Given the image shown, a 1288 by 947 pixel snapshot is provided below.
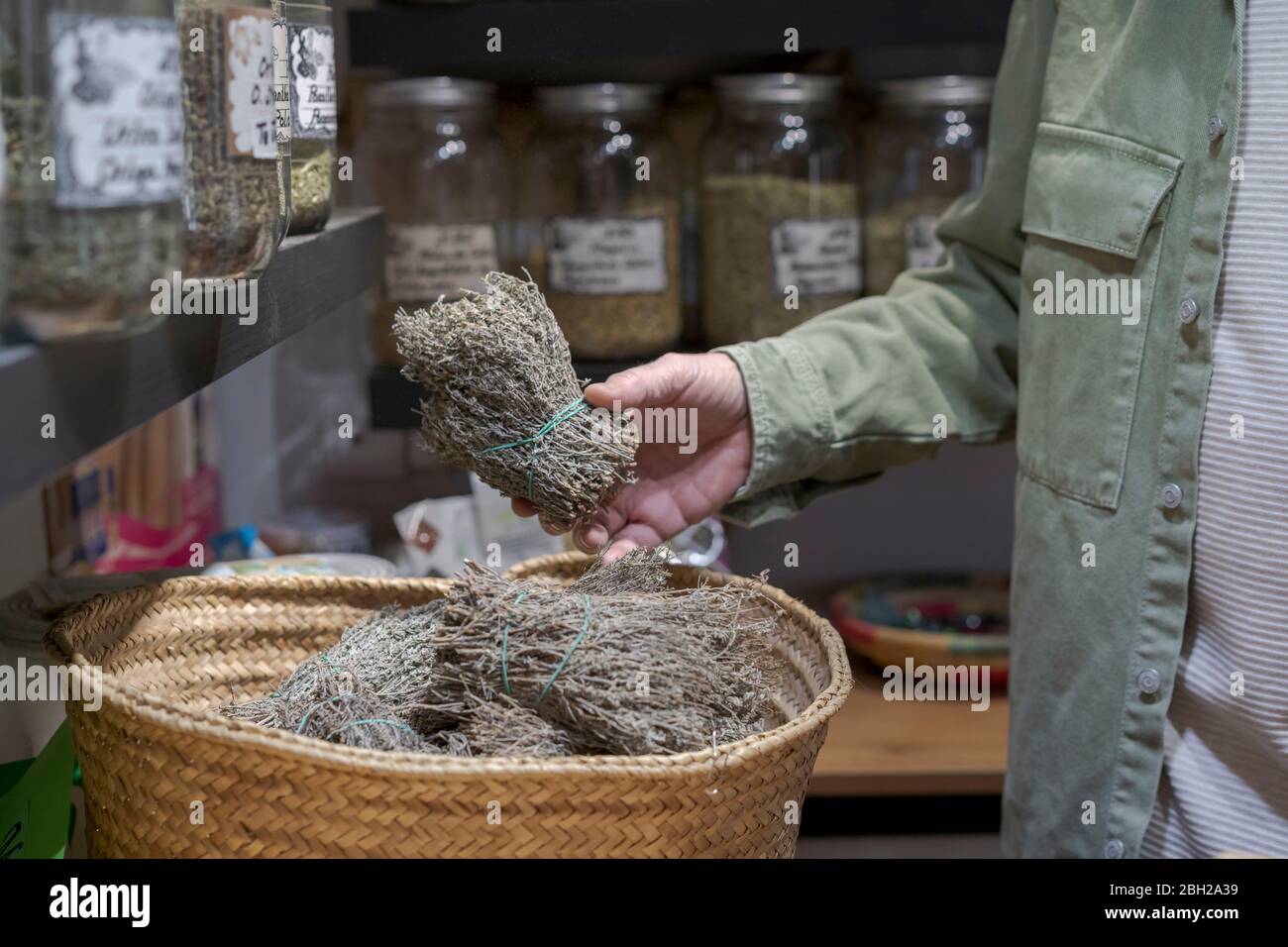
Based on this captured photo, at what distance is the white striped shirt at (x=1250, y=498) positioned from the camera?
0.78 m

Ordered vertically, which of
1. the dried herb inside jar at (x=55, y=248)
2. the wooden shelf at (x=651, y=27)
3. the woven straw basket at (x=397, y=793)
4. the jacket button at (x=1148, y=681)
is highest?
the wooden shelf at (x=651, y=27)

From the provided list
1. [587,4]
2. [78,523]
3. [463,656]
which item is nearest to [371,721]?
[463,656]

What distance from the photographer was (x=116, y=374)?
0.46 m

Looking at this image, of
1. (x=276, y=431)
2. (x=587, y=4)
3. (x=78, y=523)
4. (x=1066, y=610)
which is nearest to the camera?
(x=1066, y=610)

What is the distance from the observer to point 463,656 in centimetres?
63

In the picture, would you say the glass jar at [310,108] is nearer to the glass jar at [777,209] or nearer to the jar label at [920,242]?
the glass jar at [777,209]

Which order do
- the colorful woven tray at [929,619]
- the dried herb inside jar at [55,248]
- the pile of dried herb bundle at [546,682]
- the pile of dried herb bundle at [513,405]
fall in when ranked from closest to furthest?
the dried herb inside jar at [55,248] < the pile of dried herb bundle at [546,682] < the pile of dried herb bundle at [513,405] < the colorful woven tray at [929,619]

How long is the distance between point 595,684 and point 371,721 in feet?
0.41

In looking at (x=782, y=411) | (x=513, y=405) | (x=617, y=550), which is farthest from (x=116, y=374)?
(x=782, y=411)

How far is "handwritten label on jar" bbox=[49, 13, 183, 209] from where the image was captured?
0.38 metres

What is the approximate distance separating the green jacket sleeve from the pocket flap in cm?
8

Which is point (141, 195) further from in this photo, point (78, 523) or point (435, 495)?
point (435, 495)

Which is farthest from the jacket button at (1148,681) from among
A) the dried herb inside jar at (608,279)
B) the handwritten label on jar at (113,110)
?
the handwritten label on jar at (113,110)

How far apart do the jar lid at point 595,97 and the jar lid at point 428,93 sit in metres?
0.07
